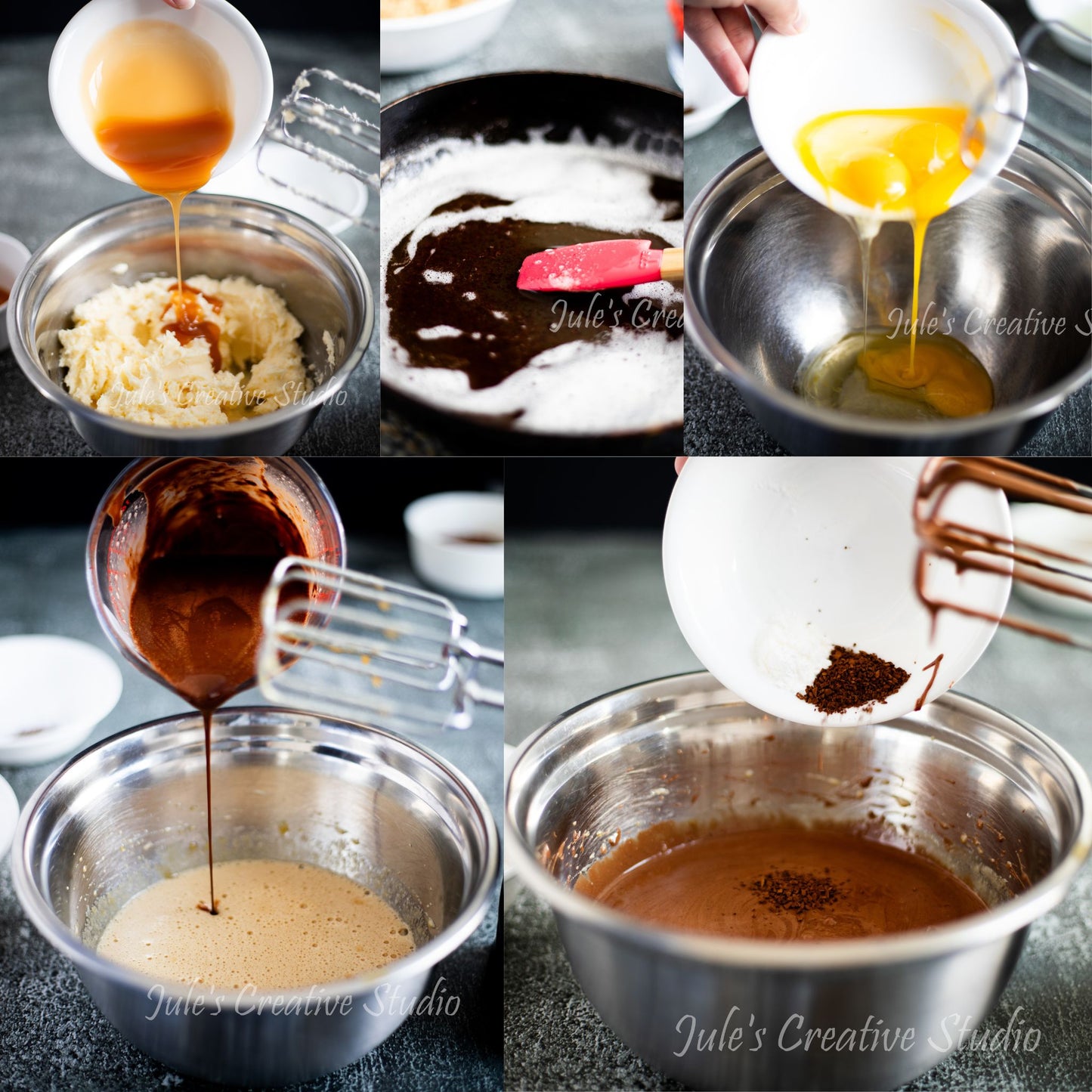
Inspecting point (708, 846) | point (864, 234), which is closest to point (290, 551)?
point (708, 846)

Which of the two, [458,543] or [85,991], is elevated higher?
[458,543]

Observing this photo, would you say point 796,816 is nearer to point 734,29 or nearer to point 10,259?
point 734,29

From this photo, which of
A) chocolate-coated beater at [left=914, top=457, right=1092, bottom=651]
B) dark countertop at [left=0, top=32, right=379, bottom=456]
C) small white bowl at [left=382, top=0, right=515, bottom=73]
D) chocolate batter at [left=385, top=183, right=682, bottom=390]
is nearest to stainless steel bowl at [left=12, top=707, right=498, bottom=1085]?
dark countertop at [left=0, top=32, right=379, bottom=456]

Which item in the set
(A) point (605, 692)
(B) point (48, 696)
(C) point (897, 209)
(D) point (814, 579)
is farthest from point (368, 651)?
(C) point (897, 209)

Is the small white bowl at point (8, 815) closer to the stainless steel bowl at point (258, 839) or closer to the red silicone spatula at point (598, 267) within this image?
the stainless steel bowl at point (258, 839)

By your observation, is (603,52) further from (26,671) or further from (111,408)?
(26,671)
